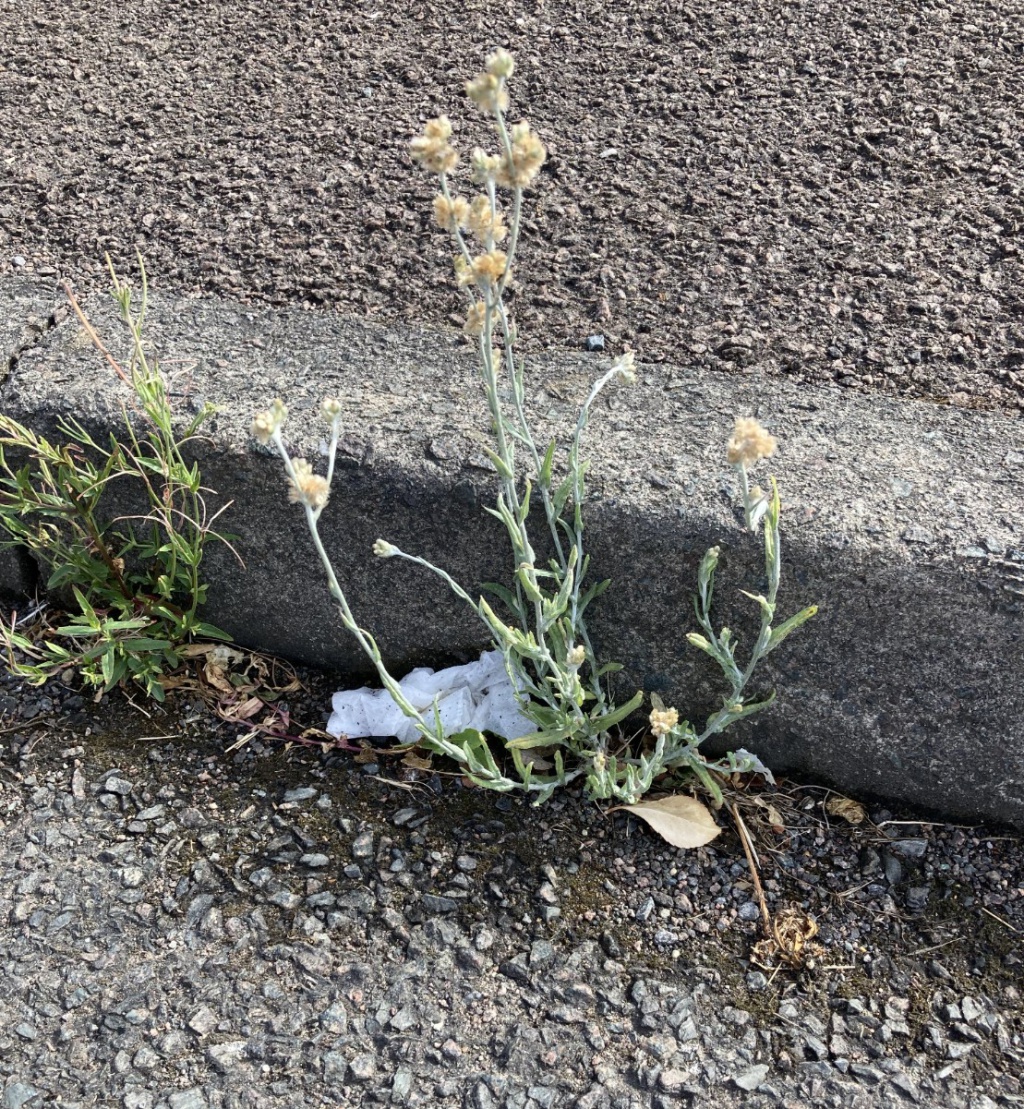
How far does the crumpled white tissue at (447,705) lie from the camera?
1895 millimetres

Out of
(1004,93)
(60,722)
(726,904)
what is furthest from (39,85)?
(726,904)

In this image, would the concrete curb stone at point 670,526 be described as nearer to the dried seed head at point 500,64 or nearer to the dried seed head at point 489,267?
the dried seed head at point 489,267

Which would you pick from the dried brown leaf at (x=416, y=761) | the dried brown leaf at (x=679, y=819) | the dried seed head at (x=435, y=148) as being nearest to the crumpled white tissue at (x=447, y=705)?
the dried brown leaf at (x=416, y=761)

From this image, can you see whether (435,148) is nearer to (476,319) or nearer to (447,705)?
(476,319)

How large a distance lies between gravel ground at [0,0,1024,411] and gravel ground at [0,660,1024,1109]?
2.68 ft

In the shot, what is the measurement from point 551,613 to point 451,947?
1.70 feet

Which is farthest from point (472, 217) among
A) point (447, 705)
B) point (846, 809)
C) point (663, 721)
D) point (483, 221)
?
point (846, 809)

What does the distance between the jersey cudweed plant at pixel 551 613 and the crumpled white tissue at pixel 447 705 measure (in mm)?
31

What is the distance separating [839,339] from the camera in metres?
1.90

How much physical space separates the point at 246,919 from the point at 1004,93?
6.96 ft

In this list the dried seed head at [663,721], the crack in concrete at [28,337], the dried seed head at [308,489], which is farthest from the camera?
the crack in concrete at [28,337]

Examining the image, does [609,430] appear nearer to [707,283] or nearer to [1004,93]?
[707,283]

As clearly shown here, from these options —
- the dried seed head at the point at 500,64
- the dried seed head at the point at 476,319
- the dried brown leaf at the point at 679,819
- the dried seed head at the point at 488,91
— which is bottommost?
the dried brown leaf at the point at 679,819

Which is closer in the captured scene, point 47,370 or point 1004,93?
point 47,370
